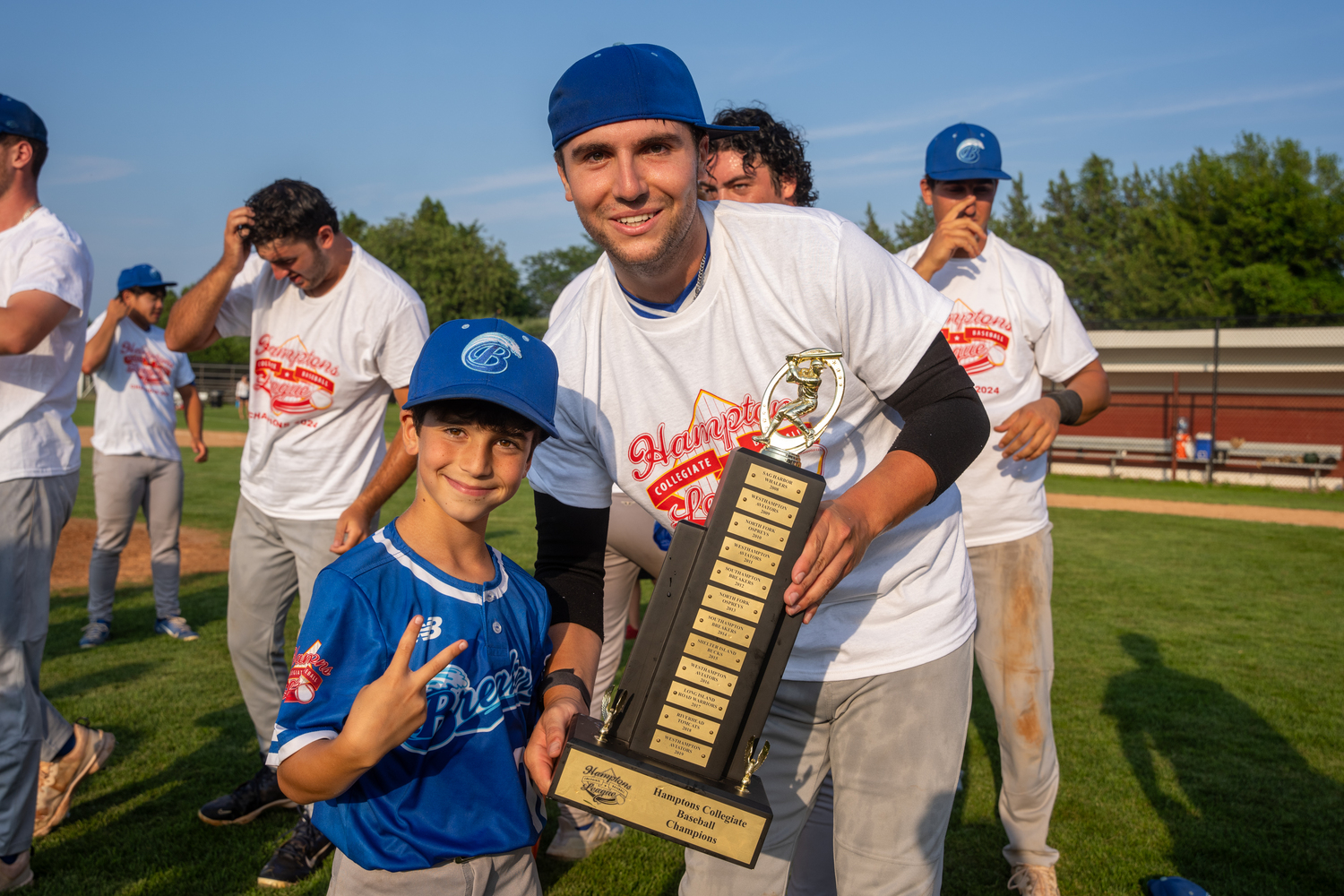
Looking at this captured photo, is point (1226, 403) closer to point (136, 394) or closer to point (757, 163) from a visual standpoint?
point (757, 163)

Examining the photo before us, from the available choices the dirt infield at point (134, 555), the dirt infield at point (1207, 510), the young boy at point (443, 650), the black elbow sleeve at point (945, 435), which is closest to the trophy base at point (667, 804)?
the young boy at point (443, 650)

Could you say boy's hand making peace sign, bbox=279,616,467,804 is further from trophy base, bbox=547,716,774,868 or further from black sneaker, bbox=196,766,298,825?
black sneaker, bbox=196,766,298,825

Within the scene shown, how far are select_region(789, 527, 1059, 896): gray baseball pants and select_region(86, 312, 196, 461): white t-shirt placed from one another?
635 centimetres

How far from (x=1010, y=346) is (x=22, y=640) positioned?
4.09 metres

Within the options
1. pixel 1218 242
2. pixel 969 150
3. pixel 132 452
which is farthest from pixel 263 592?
pixel 1218 242

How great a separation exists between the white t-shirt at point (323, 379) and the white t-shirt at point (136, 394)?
3.66 m

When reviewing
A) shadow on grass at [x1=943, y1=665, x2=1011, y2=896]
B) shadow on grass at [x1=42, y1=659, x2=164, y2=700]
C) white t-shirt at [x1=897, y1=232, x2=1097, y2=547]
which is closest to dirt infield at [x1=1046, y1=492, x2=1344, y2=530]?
shadow on grass at [x1=943, y1=665, x2=1011, y2=896]

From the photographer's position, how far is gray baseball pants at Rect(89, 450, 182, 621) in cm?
736

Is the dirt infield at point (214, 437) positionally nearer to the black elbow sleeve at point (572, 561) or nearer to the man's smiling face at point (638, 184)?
the black elbow sleeve at point (572, 561)

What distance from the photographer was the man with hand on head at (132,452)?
7.39m

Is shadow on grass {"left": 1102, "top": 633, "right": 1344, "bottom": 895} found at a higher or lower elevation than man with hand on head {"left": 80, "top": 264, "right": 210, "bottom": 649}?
lower

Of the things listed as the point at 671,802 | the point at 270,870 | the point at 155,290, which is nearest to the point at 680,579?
the point at 671,802

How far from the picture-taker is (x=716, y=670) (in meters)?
1.91

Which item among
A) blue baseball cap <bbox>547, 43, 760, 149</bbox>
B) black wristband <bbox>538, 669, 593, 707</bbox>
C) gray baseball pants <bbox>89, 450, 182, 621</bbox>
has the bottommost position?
Answer: gray baseball pants <bbox>89, 450, 182, 621</bbox>
